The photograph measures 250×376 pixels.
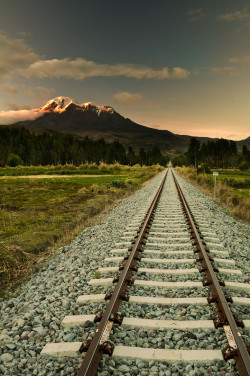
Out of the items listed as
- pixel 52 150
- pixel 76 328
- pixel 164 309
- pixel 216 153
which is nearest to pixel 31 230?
pixel 76 328

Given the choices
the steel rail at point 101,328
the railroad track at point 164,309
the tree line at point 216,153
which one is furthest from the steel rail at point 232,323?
the tree line at point 216,153

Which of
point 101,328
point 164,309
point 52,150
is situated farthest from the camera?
point 52,150

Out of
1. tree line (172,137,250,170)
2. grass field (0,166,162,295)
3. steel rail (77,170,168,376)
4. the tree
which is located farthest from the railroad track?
the tree

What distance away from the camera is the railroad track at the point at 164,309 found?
276cm

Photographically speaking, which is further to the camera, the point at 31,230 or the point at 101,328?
the point at 31,230

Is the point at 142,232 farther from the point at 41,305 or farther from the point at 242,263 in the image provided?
the point at 41,305

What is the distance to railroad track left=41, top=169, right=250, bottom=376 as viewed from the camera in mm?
2760

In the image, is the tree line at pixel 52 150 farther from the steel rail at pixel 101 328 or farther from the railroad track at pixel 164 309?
the steel rail at pixel 101 328

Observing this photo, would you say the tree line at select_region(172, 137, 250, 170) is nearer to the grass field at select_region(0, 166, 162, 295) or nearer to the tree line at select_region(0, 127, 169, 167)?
the tree line at select_region(0, 127, 169, 167)

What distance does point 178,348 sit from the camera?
2910mm

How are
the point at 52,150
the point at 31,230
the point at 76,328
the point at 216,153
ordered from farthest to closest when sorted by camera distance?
1. the point at 216,153
2. the point at 52,150
3. the point at 31,230
4. the point at 76,328

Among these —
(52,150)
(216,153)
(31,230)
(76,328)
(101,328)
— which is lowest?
(31,230)

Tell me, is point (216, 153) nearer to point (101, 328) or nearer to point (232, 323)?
point (232, 323)

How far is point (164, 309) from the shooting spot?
369cm
